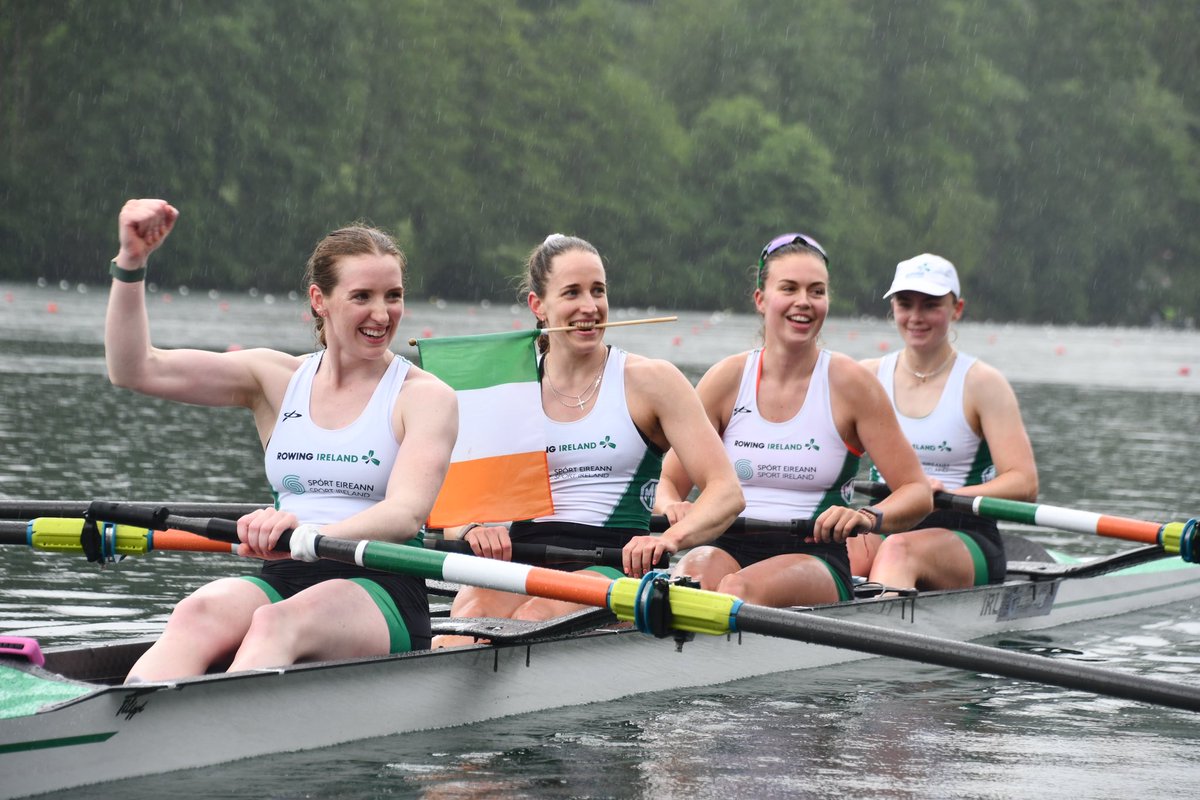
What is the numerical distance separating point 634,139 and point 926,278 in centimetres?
5847

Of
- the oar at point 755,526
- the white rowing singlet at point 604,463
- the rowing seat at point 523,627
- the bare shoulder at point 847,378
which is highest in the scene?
the bare shoulder at point 847,378

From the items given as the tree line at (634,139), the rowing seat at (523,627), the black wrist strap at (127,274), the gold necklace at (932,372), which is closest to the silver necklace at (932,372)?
the gold necklace at (932,372)

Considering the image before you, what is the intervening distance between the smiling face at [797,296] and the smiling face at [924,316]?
4.34ft

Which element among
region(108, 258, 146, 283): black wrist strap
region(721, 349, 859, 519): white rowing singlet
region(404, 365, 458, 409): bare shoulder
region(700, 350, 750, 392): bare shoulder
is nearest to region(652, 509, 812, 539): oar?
region(721, 349, 859, 519): white rowing singlet

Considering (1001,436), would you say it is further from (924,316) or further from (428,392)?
(428,392)

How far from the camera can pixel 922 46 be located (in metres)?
75.8

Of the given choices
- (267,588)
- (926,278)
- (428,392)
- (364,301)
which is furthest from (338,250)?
(926,278)

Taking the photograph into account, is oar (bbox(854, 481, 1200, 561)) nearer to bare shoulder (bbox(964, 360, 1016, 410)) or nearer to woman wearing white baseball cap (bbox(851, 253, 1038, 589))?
woman wearing white baseball cap (bbox(851, 253, 1038, 589))

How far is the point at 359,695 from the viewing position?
5.75 meters

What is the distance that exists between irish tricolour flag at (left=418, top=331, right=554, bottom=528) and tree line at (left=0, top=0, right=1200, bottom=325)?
45713 millimetres

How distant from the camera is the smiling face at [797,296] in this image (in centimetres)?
743

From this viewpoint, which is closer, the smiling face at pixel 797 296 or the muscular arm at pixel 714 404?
the smiling face at pixel 797 296

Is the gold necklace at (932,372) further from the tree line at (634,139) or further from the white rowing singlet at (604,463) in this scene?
the tree line at (634,139)

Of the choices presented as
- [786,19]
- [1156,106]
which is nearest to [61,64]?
[786,19]
